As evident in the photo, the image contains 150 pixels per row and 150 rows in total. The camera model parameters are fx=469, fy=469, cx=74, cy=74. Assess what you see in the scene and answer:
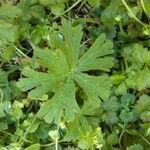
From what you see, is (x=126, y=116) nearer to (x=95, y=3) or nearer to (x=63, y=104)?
(x=63, y=104)

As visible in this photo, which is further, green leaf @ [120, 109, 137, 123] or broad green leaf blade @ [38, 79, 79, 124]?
green leaf @ [120, 109, 137, 123]

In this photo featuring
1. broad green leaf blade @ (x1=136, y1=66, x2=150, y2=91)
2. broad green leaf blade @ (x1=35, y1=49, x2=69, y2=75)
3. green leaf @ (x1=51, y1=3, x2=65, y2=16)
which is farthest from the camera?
green leaf @ (x1=51, y1=3, x2=65, y2=16)

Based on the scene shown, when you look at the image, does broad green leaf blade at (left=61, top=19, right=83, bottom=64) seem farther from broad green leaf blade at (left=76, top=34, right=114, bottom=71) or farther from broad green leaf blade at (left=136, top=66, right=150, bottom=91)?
broad green leaf blade at (left=136, top=66, right=150, bottom=91)

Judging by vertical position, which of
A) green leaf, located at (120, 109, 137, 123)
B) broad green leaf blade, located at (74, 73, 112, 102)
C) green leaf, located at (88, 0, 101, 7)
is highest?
green leaf, located at (88, 0, 101, 7)

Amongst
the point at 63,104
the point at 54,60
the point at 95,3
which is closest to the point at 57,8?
the point at 95,3

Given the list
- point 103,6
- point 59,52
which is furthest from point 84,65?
point 103,6

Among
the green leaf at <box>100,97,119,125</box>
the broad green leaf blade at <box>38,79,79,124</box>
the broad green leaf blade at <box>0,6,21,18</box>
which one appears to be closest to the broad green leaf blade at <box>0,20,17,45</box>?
the broad green leaf blade at <box>0,6,21,18</box>

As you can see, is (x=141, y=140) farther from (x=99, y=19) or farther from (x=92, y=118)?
(x=99, y=19)
